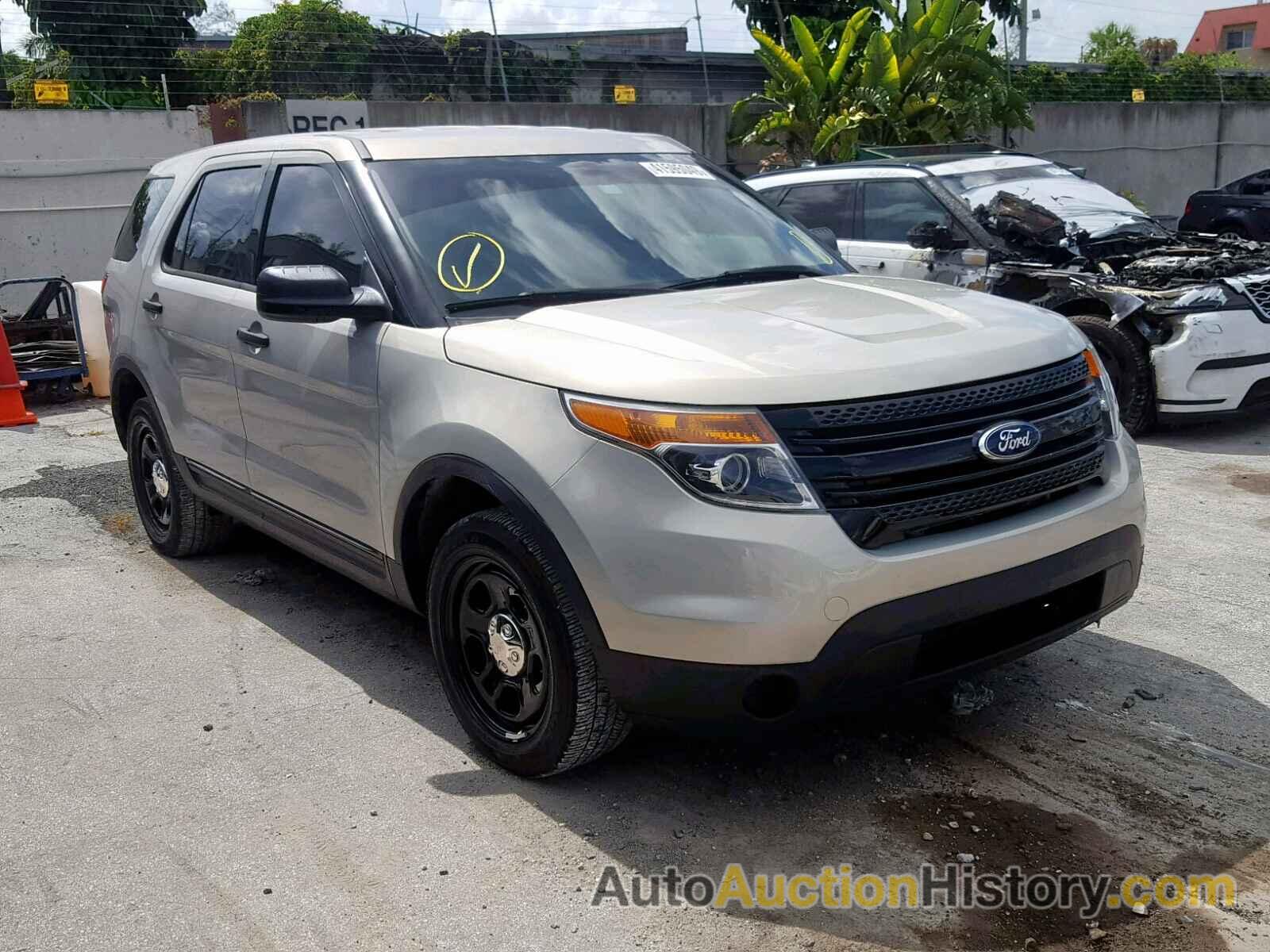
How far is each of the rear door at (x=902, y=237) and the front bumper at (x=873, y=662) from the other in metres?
5.09

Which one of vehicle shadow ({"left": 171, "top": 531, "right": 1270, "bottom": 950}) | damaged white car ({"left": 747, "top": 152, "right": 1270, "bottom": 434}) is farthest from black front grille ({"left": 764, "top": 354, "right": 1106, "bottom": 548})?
damaged white car ({"left": 747, "top": 152, "right": 1270, "bottom": 434})

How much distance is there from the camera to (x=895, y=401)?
308cm

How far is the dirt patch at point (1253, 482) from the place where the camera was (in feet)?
21.4

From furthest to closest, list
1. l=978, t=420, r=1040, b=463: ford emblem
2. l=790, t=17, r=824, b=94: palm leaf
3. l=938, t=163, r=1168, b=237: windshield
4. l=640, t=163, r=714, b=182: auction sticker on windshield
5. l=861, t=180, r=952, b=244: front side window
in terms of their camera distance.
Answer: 1. l=790, t=17, r=824, b=94: palm leaf
2. l=938, t=163, r=1168, b=237: windshield
3. l=861, t=180, r=952, b=244: front side window
4. l=640, t=163, r=714, b=182: auction sticker on windshield
5. l=978, t=420, r=1040, b=463: ford emblem

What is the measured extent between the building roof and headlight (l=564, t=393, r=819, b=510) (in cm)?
7592

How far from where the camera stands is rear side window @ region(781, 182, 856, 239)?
898 centimetres

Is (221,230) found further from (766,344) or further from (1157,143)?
(1157,143)

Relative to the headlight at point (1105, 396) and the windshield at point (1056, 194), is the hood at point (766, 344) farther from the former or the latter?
the windshield at point (1056, 194)

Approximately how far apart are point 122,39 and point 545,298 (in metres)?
12.2

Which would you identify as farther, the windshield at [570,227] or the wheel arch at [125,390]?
the wheel arch at [125,390]

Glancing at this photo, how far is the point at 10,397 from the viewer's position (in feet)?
30.2

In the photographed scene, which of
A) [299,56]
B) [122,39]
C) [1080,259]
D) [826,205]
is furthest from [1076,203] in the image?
[299,56]

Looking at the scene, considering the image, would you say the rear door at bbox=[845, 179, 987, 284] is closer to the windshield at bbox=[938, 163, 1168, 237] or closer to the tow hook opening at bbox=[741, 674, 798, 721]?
the windshield at bbox=[938, 163, 1168, 237]

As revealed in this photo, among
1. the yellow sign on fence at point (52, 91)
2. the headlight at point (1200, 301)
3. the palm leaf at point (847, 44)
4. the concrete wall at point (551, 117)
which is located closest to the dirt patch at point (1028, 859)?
the headlight at point (1200, 301)
